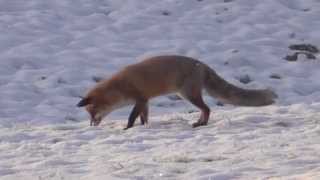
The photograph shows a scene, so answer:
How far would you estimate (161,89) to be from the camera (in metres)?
9.20

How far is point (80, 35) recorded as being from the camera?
1441 centimetres

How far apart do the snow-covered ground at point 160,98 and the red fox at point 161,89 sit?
180 mm

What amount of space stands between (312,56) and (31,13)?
520 centimetres

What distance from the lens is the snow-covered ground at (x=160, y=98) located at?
666cm

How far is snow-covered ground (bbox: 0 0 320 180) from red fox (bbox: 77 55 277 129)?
0.18 metres

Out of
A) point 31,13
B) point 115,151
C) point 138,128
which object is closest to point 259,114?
point 138,128

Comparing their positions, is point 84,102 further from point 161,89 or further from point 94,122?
point 161,89

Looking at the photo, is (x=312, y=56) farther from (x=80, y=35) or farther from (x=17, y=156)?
(x=17, y=156)

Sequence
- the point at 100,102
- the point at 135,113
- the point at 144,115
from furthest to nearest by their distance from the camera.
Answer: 1. the point at 100,102
2. the point at 144,115
3. the point at 135,113

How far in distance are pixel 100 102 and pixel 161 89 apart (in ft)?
2.45

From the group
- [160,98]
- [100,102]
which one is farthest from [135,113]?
[160,98]

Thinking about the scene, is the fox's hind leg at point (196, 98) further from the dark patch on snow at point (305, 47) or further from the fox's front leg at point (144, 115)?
the dark patch on snow at point (305, 47)

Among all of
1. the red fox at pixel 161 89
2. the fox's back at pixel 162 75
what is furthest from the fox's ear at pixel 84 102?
the fox's back at pixel 162 75

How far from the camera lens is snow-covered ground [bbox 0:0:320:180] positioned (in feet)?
21.8
